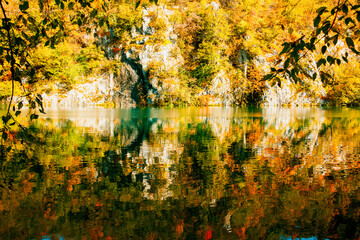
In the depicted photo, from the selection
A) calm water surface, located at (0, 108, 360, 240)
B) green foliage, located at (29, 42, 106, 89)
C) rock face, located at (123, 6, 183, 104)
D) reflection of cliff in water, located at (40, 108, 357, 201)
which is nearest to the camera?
calm water surface, located at (0, 108, 360, 240)

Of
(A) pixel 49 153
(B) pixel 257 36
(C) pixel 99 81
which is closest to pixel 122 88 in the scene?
(C) pixel 99 81

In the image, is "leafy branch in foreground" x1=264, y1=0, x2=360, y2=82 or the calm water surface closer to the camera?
"leafy branch in foreground" x1=264, y1=0, x2=360, y2=82

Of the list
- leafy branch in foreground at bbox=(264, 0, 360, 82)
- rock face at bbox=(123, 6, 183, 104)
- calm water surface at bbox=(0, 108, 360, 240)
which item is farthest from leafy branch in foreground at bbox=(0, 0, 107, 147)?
rock face at bbox=(123, 6, 183, 104)

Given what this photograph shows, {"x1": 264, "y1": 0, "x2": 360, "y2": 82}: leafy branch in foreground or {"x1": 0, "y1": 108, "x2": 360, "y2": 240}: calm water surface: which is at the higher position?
{"x1": 264, "y1": 0, "x2": 360, "y2": 82}: leafy branch in foreground

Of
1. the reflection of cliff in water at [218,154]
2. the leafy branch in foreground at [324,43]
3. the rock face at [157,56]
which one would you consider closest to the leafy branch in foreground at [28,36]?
the leafy branch in foreground at [324,43]

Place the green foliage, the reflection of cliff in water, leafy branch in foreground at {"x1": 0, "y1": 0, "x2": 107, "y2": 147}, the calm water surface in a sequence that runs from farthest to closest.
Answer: the green foliage
the reflection of cliff in water
the calm water surface
leafy branch in foreground at {"x1": 0, "y1": 0, "x2": 107, "y2": 147}

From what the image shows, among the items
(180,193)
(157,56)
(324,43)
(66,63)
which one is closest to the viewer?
(324,43)

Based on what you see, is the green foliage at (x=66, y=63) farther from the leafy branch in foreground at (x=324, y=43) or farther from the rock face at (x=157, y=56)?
the leafy branch in foreground at (x=324, y=43)

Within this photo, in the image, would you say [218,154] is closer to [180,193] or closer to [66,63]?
[180,193]

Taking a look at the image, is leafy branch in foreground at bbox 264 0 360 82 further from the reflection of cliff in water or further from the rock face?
the rock face

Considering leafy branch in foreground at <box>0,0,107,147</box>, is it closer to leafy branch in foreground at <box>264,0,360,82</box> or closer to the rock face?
leafy branch in foreground at <box>264,0,360,82</box>

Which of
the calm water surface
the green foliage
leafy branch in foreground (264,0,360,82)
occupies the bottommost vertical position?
the calm water surface

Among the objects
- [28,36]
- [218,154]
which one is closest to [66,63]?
[218,154]

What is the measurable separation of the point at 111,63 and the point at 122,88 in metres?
4.44
